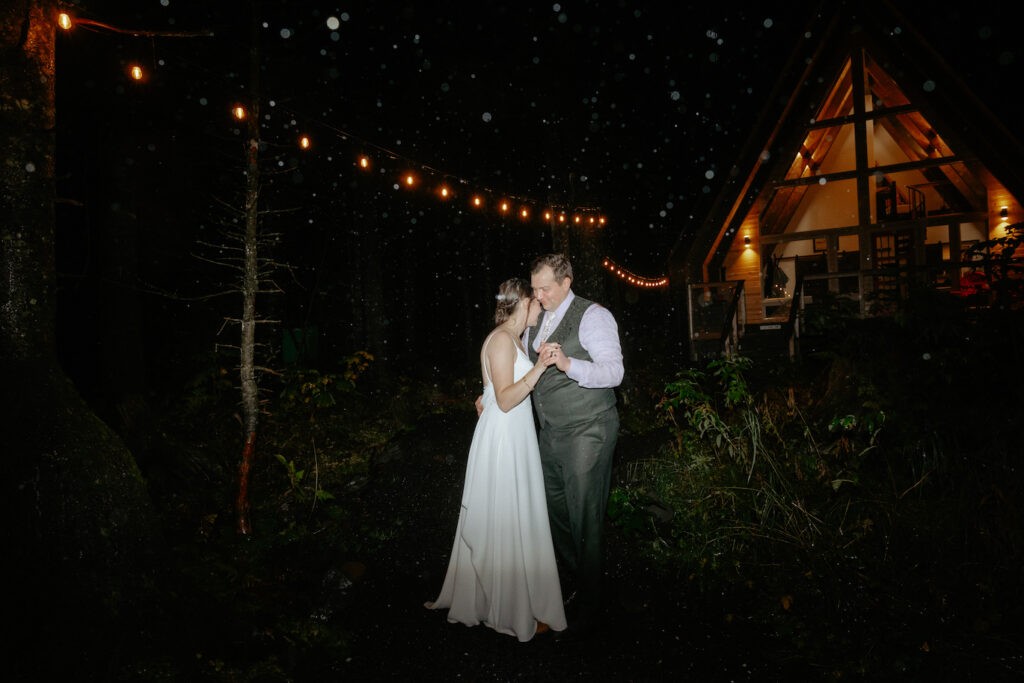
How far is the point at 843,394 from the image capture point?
651 centimetres

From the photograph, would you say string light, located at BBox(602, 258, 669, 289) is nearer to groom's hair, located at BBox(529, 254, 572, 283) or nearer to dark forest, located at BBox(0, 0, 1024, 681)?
dark forest, located at BBox(0, 0, 1024, 681)

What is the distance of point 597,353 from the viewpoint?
3.42 metres

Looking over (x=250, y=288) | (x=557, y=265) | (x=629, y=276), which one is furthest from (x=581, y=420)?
(x=629, y=276)

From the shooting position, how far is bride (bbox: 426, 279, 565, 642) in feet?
11.4

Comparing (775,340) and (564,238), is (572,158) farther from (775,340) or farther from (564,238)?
(775,340)

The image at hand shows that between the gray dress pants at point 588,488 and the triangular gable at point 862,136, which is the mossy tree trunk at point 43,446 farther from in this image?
the triangular gable at point 862,136

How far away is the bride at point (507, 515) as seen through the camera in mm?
3475

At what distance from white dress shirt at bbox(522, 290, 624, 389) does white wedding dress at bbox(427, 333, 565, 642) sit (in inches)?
17.0

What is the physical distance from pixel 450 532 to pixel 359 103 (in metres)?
10.6

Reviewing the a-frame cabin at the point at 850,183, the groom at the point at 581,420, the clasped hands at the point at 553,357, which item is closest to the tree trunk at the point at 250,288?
the groom at the point at 581,420

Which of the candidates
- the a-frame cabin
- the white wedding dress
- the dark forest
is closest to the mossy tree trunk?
the dark forest

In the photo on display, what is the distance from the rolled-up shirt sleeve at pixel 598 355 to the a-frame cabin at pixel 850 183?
28.2 ft

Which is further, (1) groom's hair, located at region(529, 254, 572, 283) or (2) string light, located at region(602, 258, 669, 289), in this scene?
(2) string light, located at region(602, 258, 669, 289)

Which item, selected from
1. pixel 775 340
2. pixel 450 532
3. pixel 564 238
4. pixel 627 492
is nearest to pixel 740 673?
pixel 627 492
